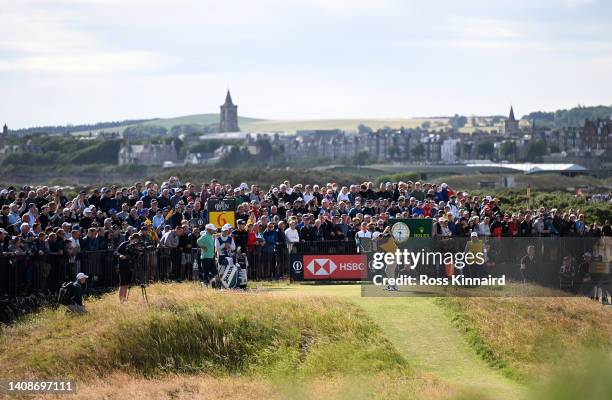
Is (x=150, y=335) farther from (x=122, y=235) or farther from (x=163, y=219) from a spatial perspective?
(x=163, y=219)

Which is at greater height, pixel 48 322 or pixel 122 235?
pixel 122 235

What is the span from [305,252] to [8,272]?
864 cm

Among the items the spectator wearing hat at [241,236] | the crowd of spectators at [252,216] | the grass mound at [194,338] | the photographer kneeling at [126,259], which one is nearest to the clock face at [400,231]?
the crowd of spectators at [252,216]

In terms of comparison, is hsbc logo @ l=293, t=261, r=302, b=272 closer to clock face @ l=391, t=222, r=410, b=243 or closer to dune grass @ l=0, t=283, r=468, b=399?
clock face @ l=391, t=222, r=410, b=243

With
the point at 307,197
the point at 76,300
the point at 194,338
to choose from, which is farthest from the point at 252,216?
the point at 76,300

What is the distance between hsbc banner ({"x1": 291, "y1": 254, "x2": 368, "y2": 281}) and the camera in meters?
29.6

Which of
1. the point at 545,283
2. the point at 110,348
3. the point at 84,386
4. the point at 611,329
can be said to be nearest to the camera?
the point at 84,386

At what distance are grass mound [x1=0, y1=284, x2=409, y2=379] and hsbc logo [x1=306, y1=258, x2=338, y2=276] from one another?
4.35 meters

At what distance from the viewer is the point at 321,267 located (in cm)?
2995

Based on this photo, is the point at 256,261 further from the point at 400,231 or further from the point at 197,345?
the point at 197,345

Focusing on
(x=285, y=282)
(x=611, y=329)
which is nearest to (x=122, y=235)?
(x=285, y=282)

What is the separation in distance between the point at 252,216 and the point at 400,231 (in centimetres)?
467

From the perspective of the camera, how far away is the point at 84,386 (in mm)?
22094

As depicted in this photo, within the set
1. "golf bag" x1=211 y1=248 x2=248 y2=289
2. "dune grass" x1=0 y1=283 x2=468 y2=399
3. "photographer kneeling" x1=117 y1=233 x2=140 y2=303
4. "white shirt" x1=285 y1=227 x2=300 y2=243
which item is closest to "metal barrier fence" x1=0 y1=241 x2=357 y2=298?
"white shirt" x1=285 y1=227 x2=300 y2=243
